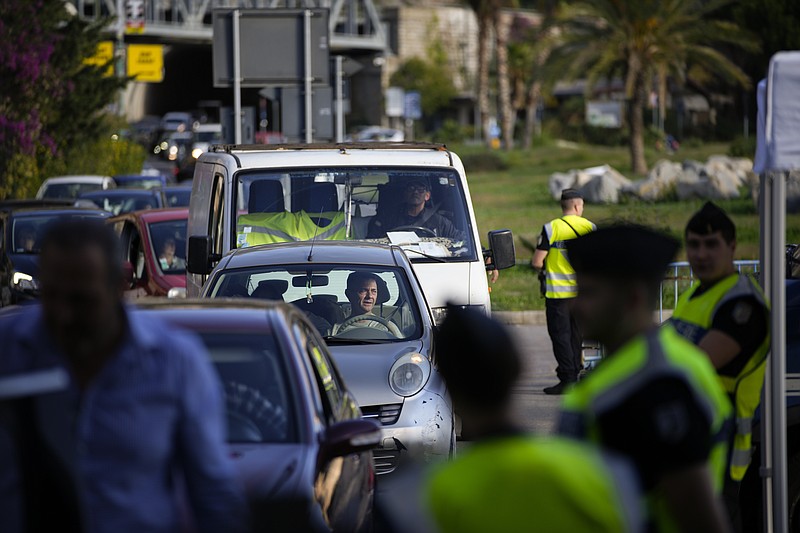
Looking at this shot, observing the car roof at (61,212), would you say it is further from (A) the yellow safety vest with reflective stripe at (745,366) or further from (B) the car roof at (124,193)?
(A) the yellow safety vest with reflective stripe at (745,366)

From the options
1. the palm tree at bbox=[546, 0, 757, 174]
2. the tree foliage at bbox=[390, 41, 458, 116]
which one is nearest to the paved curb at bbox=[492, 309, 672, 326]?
the palm tree at bbox=[546, 0, 757, 174]

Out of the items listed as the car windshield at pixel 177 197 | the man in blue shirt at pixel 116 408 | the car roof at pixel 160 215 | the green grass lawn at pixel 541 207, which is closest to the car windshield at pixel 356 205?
the green grass lawn at pixel 541 207

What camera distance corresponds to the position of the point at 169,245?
14.5 m

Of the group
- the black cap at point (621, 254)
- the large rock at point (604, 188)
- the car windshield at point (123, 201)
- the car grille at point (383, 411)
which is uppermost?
the black cap at point (621, 254)

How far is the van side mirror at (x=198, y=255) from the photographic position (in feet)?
33.0

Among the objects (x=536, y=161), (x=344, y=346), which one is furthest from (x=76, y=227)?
(x=536, y=161)

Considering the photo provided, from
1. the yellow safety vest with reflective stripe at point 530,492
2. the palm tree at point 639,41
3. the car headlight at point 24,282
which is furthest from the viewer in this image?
the palm tree at point 639,41

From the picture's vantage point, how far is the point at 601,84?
89688 millimetres

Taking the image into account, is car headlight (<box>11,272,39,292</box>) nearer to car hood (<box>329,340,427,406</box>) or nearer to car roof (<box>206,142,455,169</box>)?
car roof (<box>206,142,455,169</box>)

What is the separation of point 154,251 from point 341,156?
3.79 metres

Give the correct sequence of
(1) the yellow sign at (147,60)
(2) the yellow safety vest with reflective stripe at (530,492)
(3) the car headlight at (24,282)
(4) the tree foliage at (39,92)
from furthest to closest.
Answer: (1) the yellow sign at (147,60)
(4) the tree foliage at (39,92)
(3) the car headlight at (24,282)
(2) the yellow safety vest with reflective stripe at (530,492)

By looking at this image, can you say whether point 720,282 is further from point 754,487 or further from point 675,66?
point 675,66

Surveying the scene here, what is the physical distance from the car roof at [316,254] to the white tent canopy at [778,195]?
4064 mm

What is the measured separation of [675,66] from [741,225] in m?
11.7
